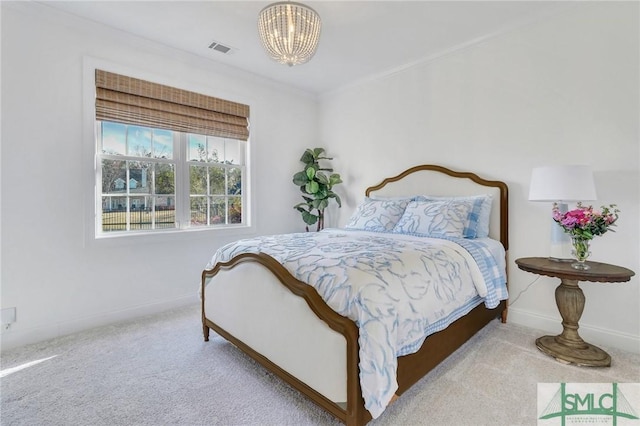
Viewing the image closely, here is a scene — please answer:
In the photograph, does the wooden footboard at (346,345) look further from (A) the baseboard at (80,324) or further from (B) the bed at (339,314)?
(A) the baseboard at (80,324)

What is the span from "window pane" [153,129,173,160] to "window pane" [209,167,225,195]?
0.47 metres

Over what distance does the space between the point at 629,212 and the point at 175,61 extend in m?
4.04

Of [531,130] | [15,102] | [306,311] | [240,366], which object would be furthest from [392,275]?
[15,102]

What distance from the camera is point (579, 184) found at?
207 centimetres

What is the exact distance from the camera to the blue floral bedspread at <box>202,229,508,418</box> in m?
1.31

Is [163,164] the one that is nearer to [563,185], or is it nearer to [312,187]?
[312,187]

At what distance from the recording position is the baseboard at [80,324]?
7.54 feet

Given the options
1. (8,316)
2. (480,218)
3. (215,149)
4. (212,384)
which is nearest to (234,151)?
(215,149)

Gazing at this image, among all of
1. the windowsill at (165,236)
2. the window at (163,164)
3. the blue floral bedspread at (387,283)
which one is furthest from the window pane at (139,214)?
the blue floral bedspread at (387,283)

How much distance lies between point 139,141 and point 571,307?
3.82 m

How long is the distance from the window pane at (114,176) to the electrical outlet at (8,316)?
1094 mm

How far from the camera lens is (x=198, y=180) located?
3418mm

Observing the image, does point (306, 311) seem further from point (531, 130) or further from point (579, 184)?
point (531, 130)

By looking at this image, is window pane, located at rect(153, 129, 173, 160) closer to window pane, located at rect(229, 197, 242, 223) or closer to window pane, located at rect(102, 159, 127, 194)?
window pane, located at rect(102, 159, 127, 194)
